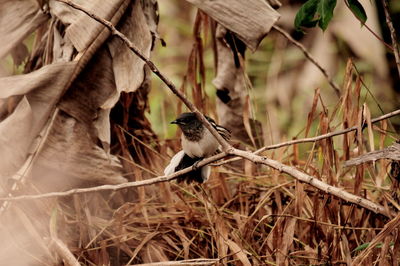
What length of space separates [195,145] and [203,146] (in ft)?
0.14

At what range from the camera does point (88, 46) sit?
3.68 m

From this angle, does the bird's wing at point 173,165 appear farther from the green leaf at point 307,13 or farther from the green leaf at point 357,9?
the green leaf at point 357,9

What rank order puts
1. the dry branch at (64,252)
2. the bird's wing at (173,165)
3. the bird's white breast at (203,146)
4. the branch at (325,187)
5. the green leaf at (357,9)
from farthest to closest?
the bird's white breast at (203,146) → the bird's wing at (173,165) → the dry branch at (64,252) → the green leaf at (357,9) → the branch at (325,187)

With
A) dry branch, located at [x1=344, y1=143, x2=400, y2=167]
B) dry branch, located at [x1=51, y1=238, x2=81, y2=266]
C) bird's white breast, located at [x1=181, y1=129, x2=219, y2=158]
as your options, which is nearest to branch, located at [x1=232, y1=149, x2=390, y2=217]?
dry branch, located at [x1=344, y1=143, x2=400, y2=167]

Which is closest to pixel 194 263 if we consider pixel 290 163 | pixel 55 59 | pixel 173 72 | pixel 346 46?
pixel 290 163

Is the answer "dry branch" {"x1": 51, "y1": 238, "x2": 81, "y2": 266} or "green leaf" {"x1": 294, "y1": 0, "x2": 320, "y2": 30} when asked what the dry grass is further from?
"green leaf" {"x1": 294, "y1": 0, "x2": 320, "y2": 30}

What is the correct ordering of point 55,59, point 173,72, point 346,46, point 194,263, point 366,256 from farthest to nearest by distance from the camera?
point 173,72 → point 346,46 → point 55,59 → point 194,263 → point 366,256

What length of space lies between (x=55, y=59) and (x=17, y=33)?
0.25m

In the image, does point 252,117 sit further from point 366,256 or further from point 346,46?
point 346,46

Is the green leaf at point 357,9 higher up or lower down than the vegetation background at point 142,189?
higher up

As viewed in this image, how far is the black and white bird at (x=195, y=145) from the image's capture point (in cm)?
354

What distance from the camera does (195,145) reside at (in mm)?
3662

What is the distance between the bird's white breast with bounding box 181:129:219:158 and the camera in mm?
3654

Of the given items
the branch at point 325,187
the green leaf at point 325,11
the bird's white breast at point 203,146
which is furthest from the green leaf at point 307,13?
the bird's white breast at point 203,146
